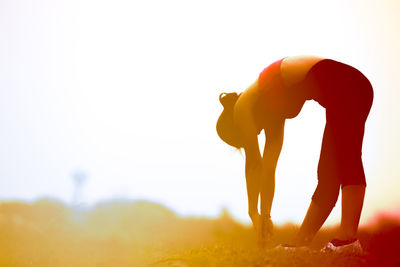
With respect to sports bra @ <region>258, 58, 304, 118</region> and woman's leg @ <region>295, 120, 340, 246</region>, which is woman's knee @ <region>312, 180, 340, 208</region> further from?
sports bra @ <region>258, 58, 304, 118</region>

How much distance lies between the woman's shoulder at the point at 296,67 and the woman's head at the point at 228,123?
1.62 feet

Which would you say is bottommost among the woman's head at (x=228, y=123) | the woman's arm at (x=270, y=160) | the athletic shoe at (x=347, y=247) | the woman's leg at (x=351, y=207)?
the athletic shoe at (x=347, y=247)

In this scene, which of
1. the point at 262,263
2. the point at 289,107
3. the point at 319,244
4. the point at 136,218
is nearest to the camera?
the point at 262,263

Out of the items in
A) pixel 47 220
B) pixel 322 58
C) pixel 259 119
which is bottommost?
pixel 47 220

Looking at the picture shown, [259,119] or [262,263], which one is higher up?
[259,119]

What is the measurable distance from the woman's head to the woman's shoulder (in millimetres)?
494

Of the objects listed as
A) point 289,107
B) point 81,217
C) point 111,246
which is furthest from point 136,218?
point 289,107

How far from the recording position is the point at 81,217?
3.57 m

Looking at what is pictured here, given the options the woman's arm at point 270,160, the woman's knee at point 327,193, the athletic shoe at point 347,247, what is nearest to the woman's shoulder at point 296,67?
the woman's arm at point 270,160

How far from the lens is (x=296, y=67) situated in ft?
7.47

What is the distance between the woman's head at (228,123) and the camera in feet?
8.78

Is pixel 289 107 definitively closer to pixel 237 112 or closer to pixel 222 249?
pixel 237 112

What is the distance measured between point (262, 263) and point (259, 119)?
3.35ft

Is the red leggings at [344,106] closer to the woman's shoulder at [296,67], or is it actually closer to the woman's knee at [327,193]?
the woman's shoulder at [296,67]
